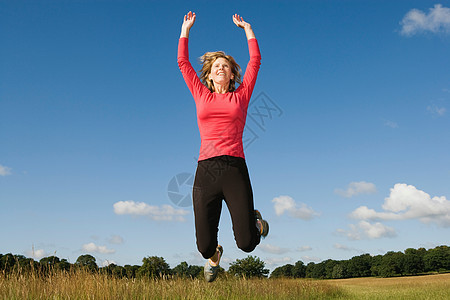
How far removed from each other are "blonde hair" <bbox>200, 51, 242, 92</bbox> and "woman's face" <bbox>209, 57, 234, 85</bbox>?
0.31 ft

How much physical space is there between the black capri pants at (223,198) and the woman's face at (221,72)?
1178mm

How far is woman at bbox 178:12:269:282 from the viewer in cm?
456

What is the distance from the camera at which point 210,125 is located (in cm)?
475

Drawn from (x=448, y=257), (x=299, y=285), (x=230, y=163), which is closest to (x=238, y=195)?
(x=230, y=163)

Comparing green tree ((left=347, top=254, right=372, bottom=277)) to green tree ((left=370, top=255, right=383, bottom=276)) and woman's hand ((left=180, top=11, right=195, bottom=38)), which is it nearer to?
green tree ((left=370, top=255, right=383, bottom=276))

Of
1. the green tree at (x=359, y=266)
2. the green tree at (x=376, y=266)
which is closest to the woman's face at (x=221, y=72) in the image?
the green tree at (x=359, y=266)

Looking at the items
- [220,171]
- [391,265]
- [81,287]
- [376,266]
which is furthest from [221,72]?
[376,266]

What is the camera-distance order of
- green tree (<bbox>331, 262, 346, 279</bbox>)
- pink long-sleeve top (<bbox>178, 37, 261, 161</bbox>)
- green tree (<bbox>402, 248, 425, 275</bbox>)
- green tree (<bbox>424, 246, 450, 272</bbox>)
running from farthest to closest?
1. green tree (<bbox>424, 246, 450, 272</bbox>)
2. green tree (<bbox>402, 248, 425, 275</bbox>)
3. green tree (<bbox>331, 262, 346, 279</bbox>)
4. pink long-sleeve top (<bbox>178, 37, 261, 161</bbox>)

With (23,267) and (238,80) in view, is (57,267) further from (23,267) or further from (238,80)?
(238,80)

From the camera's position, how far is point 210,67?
539 centimetres

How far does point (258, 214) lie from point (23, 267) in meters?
5.29

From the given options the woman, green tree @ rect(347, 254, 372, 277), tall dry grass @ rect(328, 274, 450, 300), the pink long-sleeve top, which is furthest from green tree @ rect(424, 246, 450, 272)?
the pink long-sleeve top

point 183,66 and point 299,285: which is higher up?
point 183,66

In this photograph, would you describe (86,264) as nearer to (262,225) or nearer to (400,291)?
(262,225)
